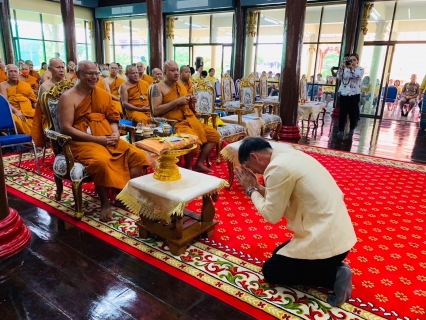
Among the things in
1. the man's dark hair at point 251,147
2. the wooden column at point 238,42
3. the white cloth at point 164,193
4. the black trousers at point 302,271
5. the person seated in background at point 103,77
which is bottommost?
the black trousers at point 302,271

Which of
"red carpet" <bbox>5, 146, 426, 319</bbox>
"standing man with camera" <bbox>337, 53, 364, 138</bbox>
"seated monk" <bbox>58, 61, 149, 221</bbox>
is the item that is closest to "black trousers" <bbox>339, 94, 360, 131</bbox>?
"standing man with camera" <bbox>337, 53, 364, 138</bbox>

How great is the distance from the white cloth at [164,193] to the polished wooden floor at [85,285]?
33 centimetres

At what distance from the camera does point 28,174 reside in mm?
3611

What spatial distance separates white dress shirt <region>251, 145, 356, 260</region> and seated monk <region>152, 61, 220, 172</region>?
2151mm

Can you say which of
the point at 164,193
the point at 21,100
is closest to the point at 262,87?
the point at 21,100

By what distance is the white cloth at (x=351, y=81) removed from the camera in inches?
229

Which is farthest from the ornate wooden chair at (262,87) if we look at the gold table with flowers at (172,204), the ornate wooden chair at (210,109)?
the gold table with flowers at (172,204)

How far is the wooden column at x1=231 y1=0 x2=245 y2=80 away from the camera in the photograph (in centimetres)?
1000

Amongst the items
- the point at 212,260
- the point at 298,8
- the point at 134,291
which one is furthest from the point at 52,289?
the point at 298,8

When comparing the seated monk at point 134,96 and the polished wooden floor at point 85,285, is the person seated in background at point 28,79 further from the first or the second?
the polished wooden floor at point 85,285

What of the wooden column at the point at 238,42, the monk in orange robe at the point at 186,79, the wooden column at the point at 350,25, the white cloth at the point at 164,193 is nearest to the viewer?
the white cloth at the point at 164,193

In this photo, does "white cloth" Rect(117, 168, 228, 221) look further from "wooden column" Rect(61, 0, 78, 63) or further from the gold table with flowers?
"wooden column" Rect(61, 0, 78, 63)

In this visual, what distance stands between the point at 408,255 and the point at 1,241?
2.71 m

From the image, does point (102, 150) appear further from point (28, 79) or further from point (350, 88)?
point (28, 79)
